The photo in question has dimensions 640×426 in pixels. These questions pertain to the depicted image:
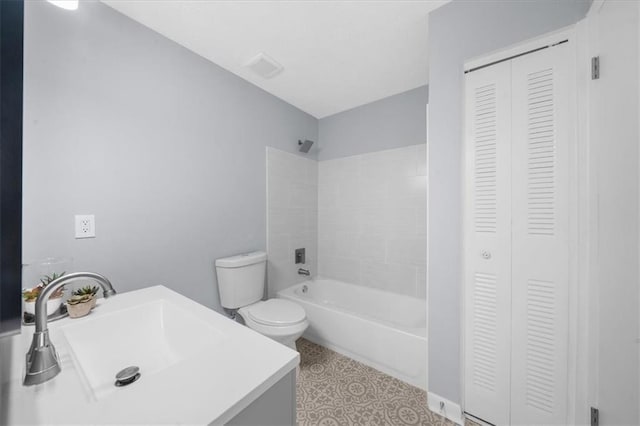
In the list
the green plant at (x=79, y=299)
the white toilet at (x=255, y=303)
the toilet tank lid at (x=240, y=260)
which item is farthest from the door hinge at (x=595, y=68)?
the green plant at (x=79, y=299)

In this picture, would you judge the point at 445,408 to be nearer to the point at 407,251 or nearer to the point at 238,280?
the point at 407,251

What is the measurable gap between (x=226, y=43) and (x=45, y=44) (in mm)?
904

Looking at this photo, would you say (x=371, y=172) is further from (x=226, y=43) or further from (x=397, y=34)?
(x=226, y=43)

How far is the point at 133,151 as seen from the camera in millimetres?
1417

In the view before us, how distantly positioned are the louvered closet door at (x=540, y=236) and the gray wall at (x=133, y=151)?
6.14 ft

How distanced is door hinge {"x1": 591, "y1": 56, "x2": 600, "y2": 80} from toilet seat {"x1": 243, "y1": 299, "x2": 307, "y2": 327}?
1981 millimetres

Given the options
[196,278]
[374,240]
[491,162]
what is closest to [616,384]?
[491,162]

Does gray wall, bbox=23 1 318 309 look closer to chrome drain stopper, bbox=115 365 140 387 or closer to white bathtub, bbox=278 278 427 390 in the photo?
chrome drain stopper, bbox=115 365 140 387

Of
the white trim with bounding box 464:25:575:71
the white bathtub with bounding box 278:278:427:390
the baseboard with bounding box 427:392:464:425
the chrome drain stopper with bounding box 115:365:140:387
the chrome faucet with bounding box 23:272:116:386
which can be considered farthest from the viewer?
the white bathtub with bounding box 278:278:427:390

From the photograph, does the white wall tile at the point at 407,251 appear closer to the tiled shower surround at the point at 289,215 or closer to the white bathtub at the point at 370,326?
the white bathtub at the point at 370,326

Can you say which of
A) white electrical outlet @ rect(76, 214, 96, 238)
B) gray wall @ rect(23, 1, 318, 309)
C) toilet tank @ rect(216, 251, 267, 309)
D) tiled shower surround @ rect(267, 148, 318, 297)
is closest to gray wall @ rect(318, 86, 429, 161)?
tiled shower surround @ rect(267, 148, 318, 297)

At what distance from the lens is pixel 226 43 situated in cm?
162

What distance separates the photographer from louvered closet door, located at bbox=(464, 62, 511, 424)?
1.21 meters

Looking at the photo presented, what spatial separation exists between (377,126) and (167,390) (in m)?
2.51
